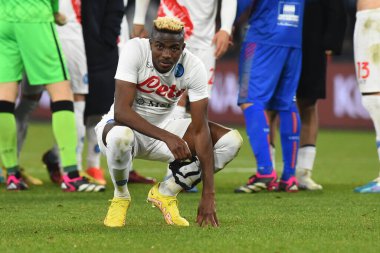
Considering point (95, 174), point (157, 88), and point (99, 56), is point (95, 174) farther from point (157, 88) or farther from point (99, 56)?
point (157, 88)

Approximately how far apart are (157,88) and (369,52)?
9.79 feet

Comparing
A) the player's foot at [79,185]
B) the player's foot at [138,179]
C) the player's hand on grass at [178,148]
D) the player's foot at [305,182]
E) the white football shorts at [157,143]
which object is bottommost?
the player's foot at [138,179]

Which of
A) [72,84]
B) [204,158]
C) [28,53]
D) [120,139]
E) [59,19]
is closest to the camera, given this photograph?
[120,139]

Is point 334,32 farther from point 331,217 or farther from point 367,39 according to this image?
point 331,217

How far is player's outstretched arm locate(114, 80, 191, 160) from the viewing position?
5.77 m

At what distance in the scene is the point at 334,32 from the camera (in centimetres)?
891

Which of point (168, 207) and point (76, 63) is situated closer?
point (168, 207)

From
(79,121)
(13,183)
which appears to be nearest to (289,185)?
(79,121)

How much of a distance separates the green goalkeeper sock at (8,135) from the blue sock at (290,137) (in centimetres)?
224

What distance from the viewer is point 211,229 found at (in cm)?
574

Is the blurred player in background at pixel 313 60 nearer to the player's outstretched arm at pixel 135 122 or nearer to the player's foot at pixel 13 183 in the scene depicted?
the player's foot at pixel 13 183

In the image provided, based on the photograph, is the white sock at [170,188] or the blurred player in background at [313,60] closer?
the white sock at [170,188]

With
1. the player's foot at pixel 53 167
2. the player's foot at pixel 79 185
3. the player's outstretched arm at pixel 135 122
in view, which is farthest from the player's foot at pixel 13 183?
the player's outstretched arm at pixel 135 122

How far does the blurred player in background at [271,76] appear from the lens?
27.9ft
